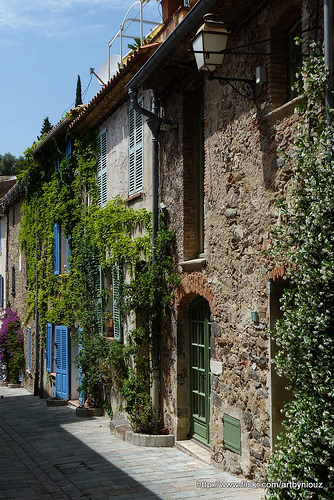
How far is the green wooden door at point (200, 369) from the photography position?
28.8 feet

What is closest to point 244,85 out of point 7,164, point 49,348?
point 49,348

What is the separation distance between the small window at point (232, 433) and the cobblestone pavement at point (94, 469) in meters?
0.34

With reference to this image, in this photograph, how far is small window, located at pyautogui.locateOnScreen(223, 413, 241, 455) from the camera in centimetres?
728

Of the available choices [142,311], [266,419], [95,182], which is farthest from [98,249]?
[266,419]

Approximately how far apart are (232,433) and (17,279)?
16095mm

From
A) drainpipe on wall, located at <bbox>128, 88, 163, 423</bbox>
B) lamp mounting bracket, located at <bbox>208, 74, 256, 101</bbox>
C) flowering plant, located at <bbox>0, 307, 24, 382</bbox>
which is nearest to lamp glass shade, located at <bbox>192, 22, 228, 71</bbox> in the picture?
lamp mounting bracket, located at <bbox>208, 74, 256, 101</bbox>

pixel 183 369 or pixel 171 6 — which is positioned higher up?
pixel 171 6

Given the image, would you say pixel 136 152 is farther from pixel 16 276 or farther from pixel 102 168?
pixel 16 276

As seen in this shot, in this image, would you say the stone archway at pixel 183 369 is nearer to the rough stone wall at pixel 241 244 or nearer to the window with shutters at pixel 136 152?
the rough stone wall at pixel 241 244

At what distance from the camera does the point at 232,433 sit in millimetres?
7438

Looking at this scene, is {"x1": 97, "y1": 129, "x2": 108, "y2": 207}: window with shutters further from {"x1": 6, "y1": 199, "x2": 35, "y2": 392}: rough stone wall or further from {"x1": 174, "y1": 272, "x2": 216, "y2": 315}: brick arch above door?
{"x1": 6, "y1": 199, "x2": 35, "y2": 392}: rough stone wall

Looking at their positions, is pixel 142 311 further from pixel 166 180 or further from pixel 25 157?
pixel 25 157

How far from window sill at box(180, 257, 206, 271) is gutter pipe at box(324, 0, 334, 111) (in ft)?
11.3

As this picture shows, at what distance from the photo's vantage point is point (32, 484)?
767 centimetres
